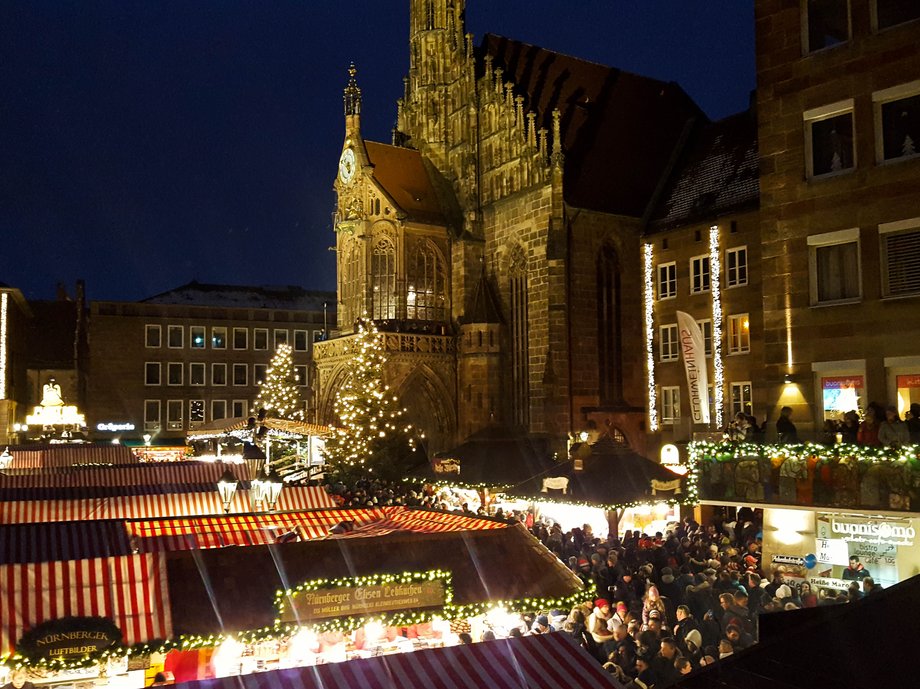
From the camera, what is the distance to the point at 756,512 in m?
20.8

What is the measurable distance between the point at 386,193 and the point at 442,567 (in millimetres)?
30455

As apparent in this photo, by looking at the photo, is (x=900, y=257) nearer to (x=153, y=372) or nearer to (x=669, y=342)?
(x=669, y=342)

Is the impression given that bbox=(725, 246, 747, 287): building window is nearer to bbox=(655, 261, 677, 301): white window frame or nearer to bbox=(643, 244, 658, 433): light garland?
bbox=(655, 261, 677, 301): white window frame

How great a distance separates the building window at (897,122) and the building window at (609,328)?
18.5 m

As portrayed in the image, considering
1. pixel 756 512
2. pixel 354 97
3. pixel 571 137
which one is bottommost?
pixel 756 512

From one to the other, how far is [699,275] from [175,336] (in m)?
41.8

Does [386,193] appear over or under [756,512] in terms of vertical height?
over

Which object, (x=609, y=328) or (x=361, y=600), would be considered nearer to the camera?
(x=361, y=600)

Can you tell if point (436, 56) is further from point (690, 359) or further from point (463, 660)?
point (463, 660)

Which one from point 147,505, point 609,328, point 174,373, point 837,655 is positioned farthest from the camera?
point 174,373

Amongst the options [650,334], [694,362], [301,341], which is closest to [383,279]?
[650,334]

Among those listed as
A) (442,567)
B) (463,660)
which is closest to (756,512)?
(442,567)

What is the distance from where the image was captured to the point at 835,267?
19.0 meters

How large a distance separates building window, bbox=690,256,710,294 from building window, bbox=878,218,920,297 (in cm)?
1407
